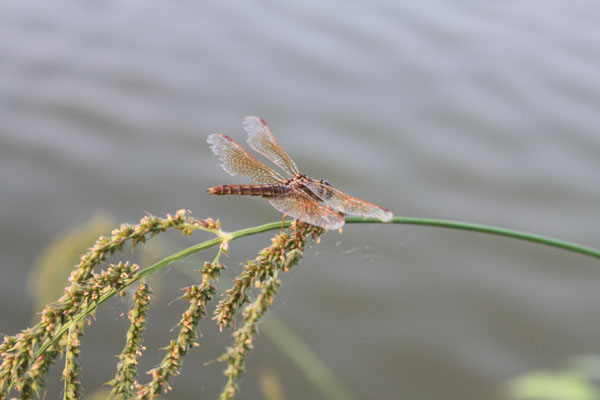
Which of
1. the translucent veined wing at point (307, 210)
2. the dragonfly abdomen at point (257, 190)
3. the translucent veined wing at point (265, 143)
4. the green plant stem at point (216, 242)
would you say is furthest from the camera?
the translucent veined wing at point (265, 143)

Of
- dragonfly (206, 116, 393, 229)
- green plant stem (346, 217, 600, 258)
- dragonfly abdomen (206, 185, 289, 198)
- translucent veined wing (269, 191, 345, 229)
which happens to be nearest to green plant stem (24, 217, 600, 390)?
green plant stem (346, 217, 600, 258)

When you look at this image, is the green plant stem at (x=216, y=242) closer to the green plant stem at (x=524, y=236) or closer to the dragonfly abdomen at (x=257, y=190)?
the green plant stem at (x=524, y=236)

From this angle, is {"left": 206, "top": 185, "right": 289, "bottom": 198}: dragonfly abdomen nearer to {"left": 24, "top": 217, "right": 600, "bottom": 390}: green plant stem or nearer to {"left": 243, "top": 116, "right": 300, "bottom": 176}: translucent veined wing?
{"left": 243, "top": 116, "right": 300, "bottom": 176}: translucent veined wing

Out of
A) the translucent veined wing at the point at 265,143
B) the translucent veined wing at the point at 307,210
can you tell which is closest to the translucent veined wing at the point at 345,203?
the translucent veined wing at the point at 307,210

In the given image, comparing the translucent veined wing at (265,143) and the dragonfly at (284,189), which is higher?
the translucent veined wing at (265,143)

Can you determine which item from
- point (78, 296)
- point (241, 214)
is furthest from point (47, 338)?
point (241, 214)

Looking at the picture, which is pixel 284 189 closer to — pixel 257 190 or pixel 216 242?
pixel 257 190

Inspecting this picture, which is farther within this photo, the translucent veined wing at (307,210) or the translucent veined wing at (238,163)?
the translucent veined wing at (238,163)

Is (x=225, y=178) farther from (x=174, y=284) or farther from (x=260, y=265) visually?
(x=260, y=265)
